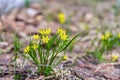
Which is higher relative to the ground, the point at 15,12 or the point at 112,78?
the point at 15,12

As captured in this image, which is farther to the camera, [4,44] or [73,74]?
[4,44]

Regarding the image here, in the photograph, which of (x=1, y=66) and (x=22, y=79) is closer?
(x=22, y=79)

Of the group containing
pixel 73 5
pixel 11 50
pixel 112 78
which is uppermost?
pixel 73 5


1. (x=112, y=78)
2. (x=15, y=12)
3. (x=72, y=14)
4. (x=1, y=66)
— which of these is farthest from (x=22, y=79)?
(x=72, y=14)

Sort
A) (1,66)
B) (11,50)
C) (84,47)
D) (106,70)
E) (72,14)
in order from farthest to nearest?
1. (72,14)
2. (84,47)
3. (11,50)
4. (106,70)
5. (1,66)

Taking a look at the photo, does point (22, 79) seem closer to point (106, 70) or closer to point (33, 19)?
point (106, 70)

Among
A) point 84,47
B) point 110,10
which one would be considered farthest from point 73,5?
point 84,47

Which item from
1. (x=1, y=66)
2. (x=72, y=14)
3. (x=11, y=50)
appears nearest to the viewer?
(x=1, y=66)

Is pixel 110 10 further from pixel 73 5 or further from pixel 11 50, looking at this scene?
pixel 11 50

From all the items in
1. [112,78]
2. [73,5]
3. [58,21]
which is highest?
[73,5]
